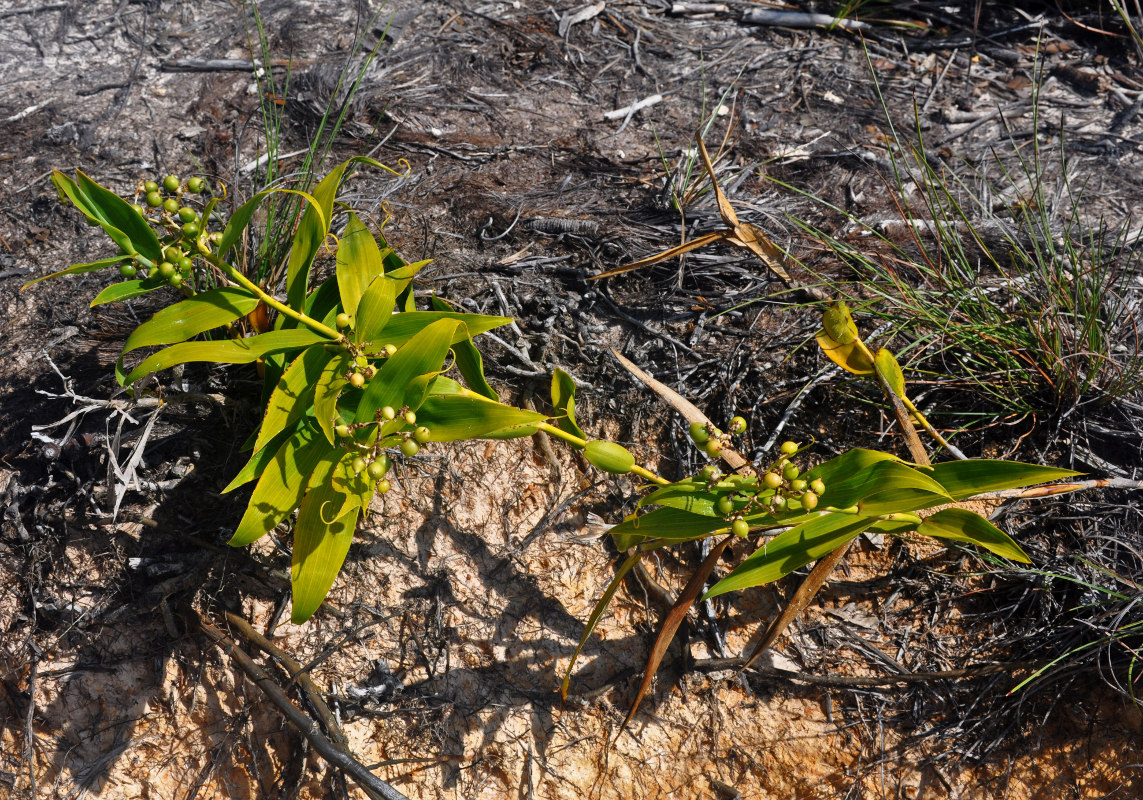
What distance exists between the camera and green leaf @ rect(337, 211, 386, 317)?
5.62 feet

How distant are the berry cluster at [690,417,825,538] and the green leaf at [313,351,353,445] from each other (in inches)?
30.0

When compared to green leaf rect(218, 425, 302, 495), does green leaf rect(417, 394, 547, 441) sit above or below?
above

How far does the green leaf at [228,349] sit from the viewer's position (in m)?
1.55

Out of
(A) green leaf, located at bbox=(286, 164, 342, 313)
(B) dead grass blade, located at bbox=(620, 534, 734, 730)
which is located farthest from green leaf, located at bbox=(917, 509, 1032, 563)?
(A) green leaf, located at bbox=(286, 164, 342, 313)

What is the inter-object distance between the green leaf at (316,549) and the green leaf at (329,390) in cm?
15

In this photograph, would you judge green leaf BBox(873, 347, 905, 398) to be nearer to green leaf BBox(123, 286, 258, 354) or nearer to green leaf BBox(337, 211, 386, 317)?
green leaf BBox(337, 211, 386, 317)

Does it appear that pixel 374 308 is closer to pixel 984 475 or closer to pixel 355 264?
pixel 355 264

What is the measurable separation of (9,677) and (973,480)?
8.89 feet

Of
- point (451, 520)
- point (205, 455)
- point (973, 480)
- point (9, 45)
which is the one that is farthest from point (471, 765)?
point (9, 45)

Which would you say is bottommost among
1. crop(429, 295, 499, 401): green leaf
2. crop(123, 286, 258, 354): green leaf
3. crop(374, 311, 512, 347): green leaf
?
crop(429, 295, 499, 401): green leaf

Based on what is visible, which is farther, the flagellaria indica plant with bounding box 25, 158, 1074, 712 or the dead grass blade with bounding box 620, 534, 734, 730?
the dead grass blade with bounding box 620, 534, 734, 730

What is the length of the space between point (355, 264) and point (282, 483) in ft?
1.78

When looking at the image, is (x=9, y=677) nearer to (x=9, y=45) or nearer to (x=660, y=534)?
(x=660, y=534)

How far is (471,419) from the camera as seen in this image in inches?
62.3
